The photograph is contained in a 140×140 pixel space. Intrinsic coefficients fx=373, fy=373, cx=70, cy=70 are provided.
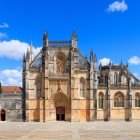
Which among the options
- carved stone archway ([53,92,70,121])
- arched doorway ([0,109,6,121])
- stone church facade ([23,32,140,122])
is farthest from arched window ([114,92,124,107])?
arched doorway ([0,109,6,121])

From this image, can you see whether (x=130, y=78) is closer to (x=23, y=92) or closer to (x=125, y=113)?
(x=125, y=113)

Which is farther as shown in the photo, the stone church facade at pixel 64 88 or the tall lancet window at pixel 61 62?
the tall lancet window at pixel 61 62

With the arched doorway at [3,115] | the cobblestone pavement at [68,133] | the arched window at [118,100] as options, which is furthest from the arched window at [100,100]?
the cobblestone pavement at [68,133]

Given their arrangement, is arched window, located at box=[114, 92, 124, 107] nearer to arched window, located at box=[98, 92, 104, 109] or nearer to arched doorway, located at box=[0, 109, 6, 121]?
arched window, located at box=[98, 92, 104, 109]

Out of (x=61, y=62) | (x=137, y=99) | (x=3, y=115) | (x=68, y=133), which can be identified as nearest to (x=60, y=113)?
(x=61, y=62)

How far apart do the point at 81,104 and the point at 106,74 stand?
37.8ft

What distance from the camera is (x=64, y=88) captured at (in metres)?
71.6

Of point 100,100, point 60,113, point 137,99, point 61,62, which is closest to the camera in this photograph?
point 60,113

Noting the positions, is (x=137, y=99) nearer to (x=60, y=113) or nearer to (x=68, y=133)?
(x=60, y=113)

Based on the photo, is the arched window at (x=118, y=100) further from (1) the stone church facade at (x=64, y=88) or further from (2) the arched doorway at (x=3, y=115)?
(2) the arched doorway at (x=3, y=115)

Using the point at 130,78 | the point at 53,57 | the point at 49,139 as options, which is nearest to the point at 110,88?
the point at 130,78

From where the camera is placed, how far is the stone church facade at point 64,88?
230ft

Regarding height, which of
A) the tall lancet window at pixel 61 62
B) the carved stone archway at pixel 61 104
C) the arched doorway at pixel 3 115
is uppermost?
the tall lancet window at pixel 61 62

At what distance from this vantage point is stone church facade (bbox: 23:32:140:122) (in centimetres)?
7019
